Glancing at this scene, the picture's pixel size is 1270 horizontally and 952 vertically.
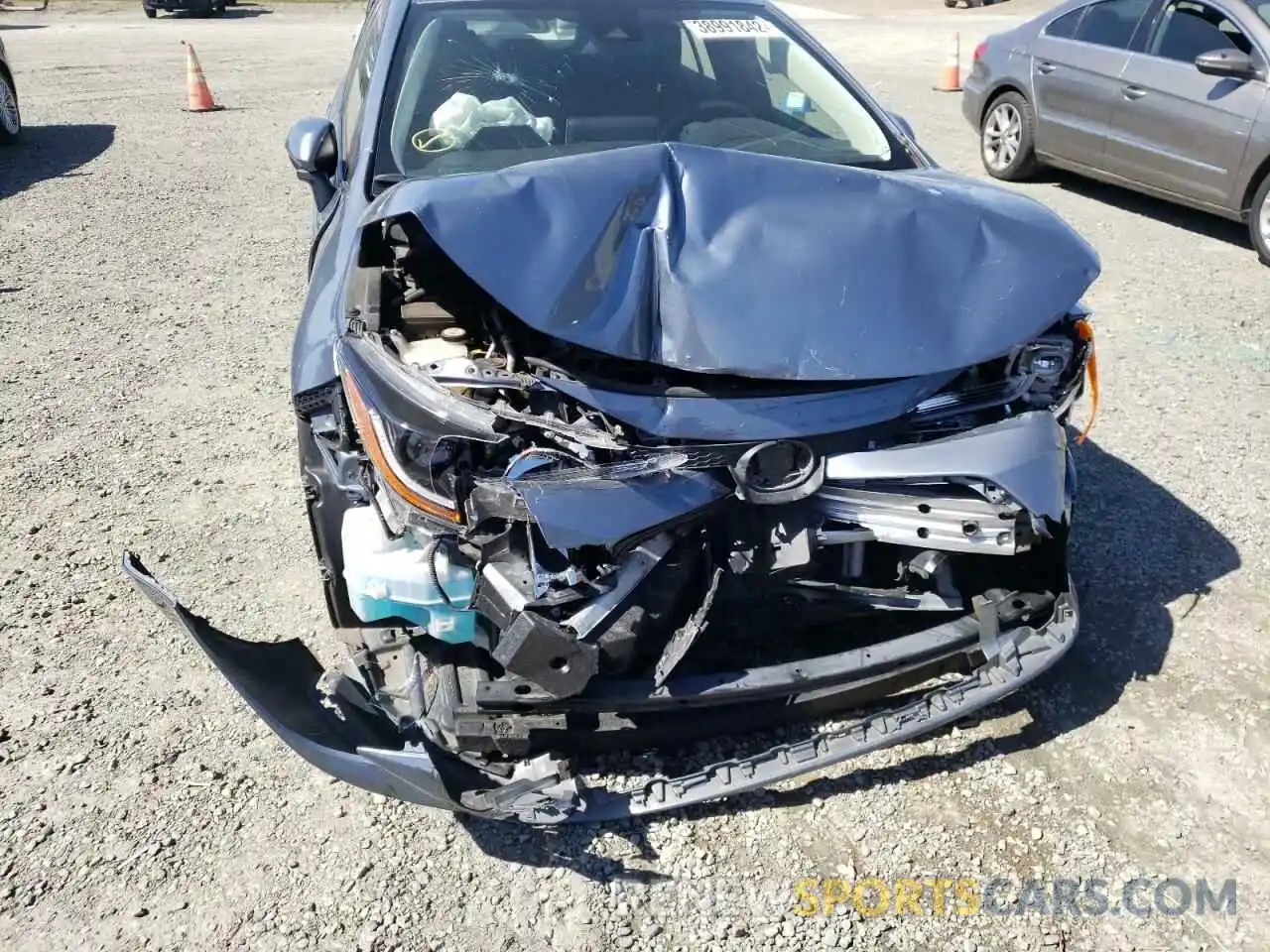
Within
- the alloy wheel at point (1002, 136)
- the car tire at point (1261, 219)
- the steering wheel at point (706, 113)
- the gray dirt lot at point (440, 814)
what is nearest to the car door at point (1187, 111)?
the car tire at point (1261, 219)

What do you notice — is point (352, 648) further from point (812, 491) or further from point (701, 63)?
point (701, 63)

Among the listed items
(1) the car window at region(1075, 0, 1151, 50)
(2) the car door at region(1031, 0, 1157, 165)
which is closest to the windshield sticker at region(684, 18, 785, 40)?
(2) the car door at region(1031, 0, 1157, 165)

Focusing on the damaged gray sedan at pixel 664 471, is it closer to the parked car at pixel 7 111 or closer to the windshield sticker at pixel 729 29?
the windshield sticker at pixel 729 29

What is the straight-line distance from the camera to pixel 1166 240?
23.2 ft

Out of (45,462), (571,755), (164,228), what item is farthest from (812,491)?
(164,228)

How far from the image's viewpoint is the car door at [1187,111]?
257 inches

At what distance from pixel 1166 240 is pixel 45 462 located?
6.88 m

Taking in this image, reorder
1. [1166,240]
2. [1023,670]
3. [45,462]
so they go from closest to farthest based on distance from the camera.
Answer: [1023,670], [45,462], [1166,240]

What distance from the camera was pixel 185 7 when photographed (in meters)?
22.3

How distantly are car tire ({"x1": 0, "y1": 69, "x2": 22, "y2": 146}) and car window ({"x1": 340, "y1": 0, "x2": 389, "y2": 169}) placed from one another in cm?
689

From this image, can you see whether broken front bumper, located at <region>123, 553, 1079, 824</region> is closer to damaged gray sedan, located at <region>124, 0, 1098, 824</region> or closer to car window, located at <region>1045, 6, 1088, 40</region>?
damaged gray sedan, located at <region>124, 0, 1098, 824</region>

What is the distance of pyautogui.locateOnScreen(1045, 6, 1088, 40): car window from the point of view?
25.8 ft

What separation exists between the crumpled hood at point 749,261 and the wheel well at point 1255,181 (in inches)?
188

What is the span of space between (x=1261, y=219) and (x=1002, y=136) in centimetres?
244
